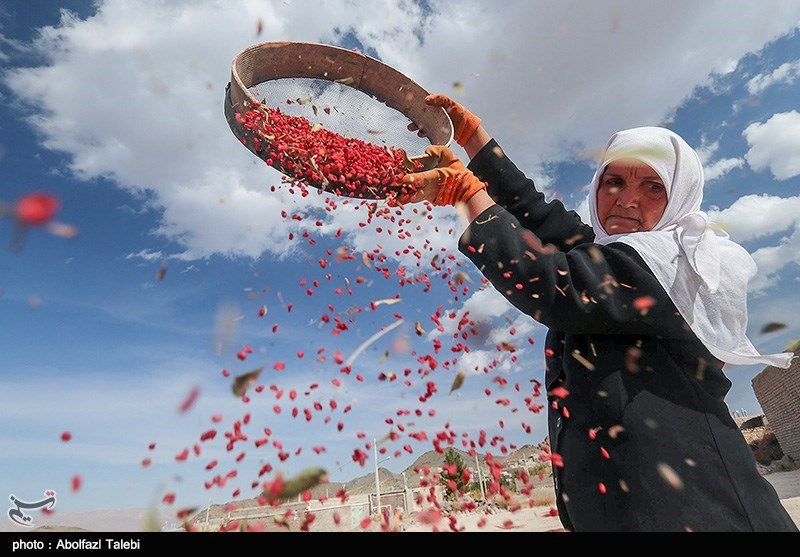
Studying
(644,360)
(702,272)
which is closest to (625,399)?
(644,360)

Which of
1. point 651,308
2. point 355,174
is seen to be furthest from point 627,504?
point 355,174

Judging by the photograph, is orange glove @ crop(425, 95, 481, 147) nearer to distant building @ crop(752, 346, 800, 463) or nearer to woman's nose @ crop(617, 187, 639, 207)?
woman's nose @ crop(617, 187, 639, 207)

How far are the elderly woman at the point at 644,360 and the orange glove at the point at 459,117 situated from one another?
114 cm

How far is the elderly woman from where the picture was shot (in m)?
1.55

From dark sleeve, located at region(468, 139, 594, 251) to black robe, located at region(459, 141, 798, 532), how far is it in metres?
0.96

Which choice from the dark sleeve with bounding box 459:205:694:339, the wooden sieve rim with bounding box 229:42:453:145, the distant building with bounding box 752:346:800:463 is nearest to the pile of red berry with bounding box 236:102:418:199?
the wooden sieve rim with bounding box 229:42:453:145

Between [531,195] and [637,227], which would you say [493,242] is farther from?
[531,195]

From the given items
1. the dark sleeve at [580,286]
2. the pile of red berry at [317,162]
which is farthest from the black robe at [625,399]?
the pile of red berry at [317,162]

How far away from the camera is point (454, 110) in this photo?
10.5 ft

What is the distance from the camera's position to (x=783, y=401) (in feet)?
51.4

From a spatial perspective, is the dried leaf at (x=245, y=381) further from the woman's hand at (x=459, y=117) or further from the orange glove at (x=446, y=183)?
the woman's hand at (x=459, y=117)

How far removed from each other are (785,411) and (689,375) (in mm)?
18371

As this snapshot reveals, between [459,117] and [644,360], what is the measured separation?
2.03 metres

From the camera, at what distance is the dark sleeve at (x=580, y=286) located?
5.77 feet
